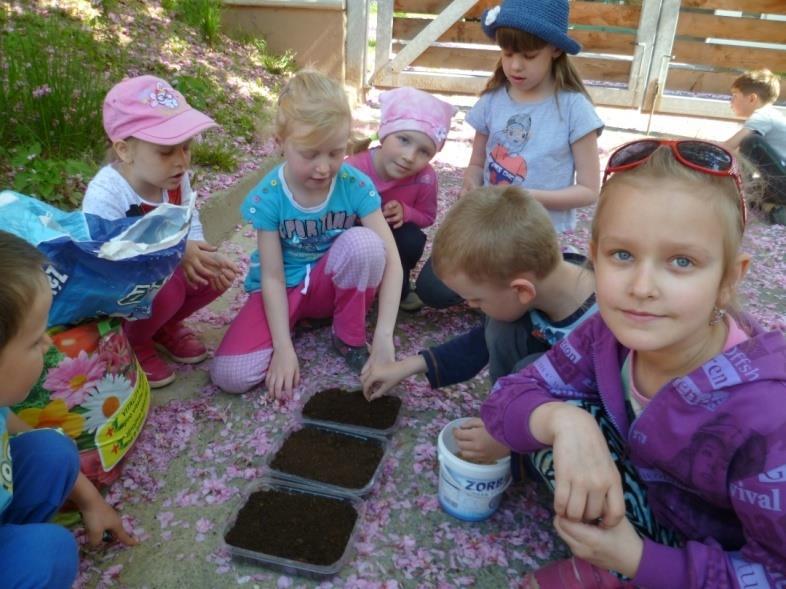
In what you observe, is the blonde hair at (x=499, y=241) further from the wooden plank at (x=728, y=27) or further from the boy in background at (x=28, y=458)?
the wooden plank at (x=728, y=27)

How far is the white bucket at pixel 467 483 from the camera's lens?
5.34ft

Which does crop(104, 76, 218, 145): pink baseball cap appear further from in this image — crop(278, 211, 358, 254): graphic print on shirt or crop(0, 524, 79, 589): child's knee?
crop(0, 524, 79, 589): child's knee

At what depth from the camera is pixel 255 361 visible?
2293mm

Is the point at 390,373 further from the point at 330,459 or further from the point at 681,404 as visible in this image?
the point at 681,404

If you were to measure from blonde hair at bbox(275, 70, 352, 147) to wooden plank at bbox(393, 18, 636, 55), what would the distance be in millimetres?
5442

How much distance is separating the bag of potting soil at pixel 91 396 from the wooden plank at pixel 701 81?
7174 mm

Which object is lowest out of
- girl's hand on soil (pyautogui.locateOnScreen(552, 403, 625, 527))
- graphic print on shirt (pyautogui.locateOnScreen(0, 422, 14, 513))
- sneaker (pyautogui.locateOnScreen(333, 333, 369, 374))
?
sneaker (pyautogui.locateOnScreen(333, 333, 369, 374))

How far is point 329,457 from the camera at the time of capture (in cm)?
190

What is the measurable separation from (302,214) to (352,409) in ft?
2.49

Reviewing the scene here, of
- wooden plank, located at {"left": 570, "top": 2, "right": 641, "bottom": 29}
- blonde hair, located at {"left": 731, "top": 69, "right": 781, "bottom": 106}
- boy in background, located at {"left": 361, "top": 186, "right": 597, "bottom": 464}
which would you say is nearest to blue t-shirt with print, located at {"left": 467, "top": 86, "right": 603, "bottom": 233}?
boy in background, located at {"left": 361, "top": 186, "right": 597, "bottom": 464}

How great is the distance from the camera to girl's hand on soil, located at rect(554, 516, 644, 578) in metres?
1.18

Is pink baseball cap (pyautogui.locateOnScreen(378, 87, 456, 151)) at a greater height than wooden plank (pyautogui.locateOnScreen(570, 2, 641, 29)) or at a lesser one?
lesser

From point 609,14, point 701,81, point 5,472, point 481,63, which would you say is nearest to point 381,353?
point 5,472

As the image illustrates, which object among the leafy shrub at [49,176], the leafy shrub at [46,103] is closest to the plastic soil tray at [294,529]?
the leafy shrub at [49,176]
